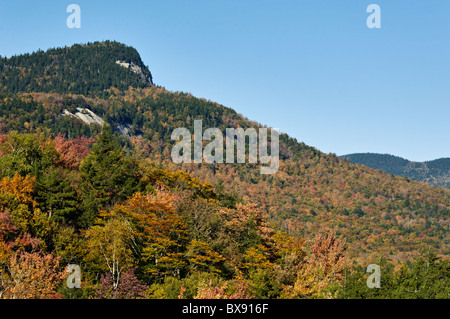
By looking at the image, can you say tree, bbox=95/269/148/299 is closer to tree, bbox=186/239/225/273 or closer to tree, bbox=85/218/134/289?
tree, bbox=85/218/134/289

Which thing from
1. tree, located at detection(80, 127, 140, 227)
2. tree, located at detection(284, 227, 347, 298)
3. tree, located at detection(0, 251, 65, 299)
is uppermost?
tree, located at detection(80, 127, 140, 227)

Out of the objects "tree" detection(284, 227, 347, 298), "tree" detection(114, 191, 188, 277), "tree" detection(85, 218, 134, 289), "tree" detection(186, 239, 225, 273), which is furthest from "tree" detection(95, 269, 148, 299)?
"tree" detection(284, 227, 347, 298)

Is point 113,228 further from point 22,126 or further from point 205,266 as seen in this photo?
point 22,126

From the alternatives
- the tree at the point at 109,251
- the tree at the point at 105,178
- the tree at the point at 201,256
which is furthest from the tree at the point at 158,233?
the tree at the point at 105,178

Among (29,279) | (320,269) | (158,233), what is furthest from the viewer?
(320,269)

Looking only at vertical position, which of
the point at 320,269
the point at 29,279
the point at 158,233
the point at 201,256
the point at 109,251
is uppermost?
the point at 158,233

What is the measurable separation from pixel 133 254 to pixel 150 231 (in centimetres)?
382

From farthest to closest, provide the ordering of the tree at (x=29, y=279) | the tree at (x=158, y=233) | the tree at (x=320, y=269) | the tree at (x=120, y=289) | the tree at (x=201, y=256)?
the tree at (x=320, y=269)
the tree at (x=201, y=256)
the tree at (x=158, y=233)
the tree at (x=120, y=289)
the tree at (x=29, y=279)

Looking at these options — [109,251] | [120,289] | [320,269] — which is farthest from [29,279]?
[320,269]

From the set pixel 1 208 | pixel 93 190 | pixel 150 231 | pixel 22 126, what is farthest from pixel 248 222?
pixel 22 126

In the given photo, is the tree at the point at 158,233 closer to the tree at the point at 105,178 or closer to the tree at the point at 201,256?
the tree at the point at 201,256

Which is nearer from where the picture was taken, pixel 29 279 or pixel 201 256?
pixel 29 279

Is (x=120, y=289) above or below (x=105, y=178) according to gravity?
below

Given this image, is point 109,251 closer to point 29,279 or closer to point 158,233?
point 158,233
